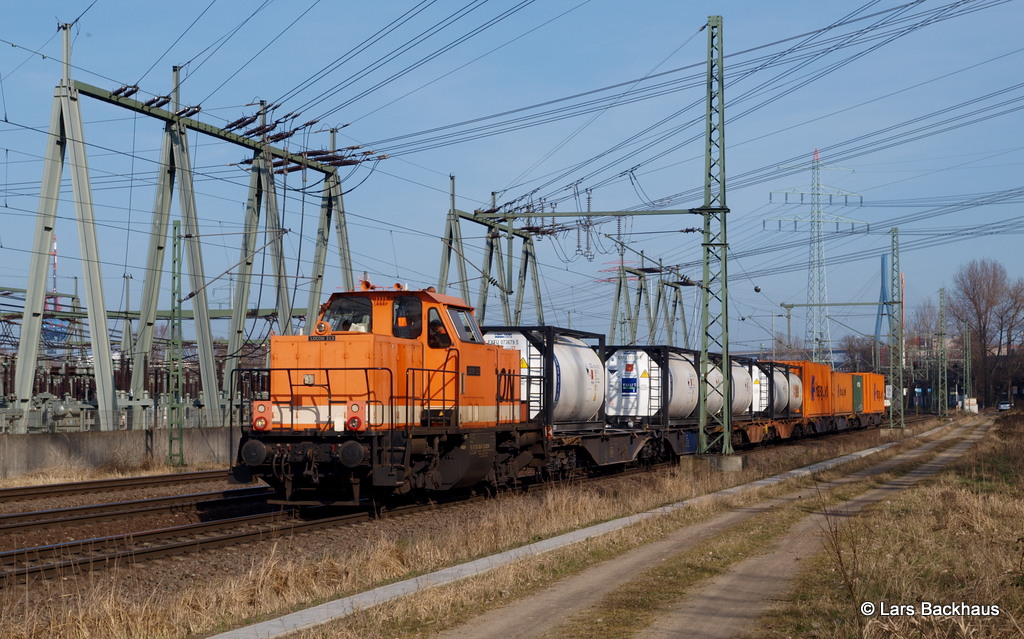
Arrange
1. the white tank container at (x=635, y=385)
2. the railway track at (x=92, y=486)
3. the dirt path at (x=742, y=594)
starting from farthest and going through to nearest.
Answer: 1. the white tank container at (x=635, y=385)
2. the railway track at (x=92, y=486)
3. the dirt path at (x=742, y=594)

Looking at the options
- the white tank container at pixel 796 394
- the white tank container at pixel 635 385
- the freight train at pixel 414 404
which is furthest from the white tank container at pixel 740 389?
the freight train at pixel 414 404

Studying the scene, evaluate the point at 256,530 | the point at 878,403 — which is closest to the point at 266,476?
the point at 256,530

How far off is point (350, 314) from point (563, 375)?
6639mm

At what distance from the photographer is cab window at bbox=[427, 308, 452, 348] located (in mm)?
17469

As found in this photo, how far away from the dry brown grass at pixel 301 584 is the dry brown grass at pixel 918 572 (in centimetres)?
292

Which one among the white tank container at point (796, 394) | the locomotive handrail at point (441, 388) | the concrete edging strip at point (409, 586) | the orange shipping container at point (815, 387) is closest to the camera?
the concrete edging strip at point (409, 586)

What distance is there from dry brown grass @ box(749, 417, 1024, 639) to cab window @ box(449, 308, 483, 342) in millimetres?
7716

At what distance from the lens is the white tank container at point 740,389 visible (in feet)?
113

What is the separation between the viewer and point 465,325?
18312 mm

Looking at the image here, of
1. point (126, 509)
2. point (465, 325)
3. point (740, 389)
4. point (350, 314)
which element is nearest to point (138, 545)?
point (126, 509)

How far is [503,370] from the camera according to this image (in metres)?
19.8

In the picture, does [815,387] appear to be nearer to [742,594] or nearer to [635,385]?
[635,385]

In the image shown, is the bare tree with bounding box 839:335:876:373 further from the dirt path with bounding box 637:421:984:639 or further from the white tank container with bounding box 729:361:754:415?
the dirt path with bounding box 637:421:984:639

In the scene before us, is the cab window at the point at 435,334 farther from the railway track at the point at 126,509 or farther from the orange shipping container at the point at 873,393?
the orange shipping container at the point at 873,393
